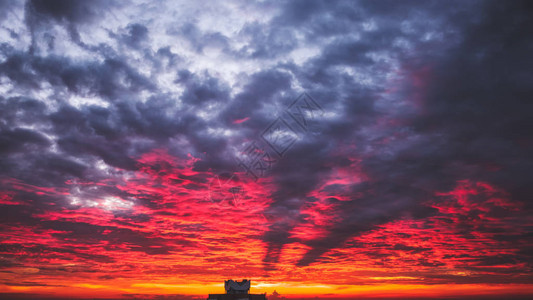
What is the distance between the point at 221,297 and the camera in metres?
108

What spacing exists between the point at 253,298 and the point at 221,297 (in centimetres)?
Answer: 973

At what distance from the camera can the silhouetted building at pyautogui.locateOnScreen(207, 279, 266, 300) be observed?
355 feet

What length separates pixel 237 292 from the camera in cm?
10994

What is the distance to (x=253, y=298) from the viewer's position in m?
111

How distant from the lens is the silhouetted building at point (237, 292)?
108m
